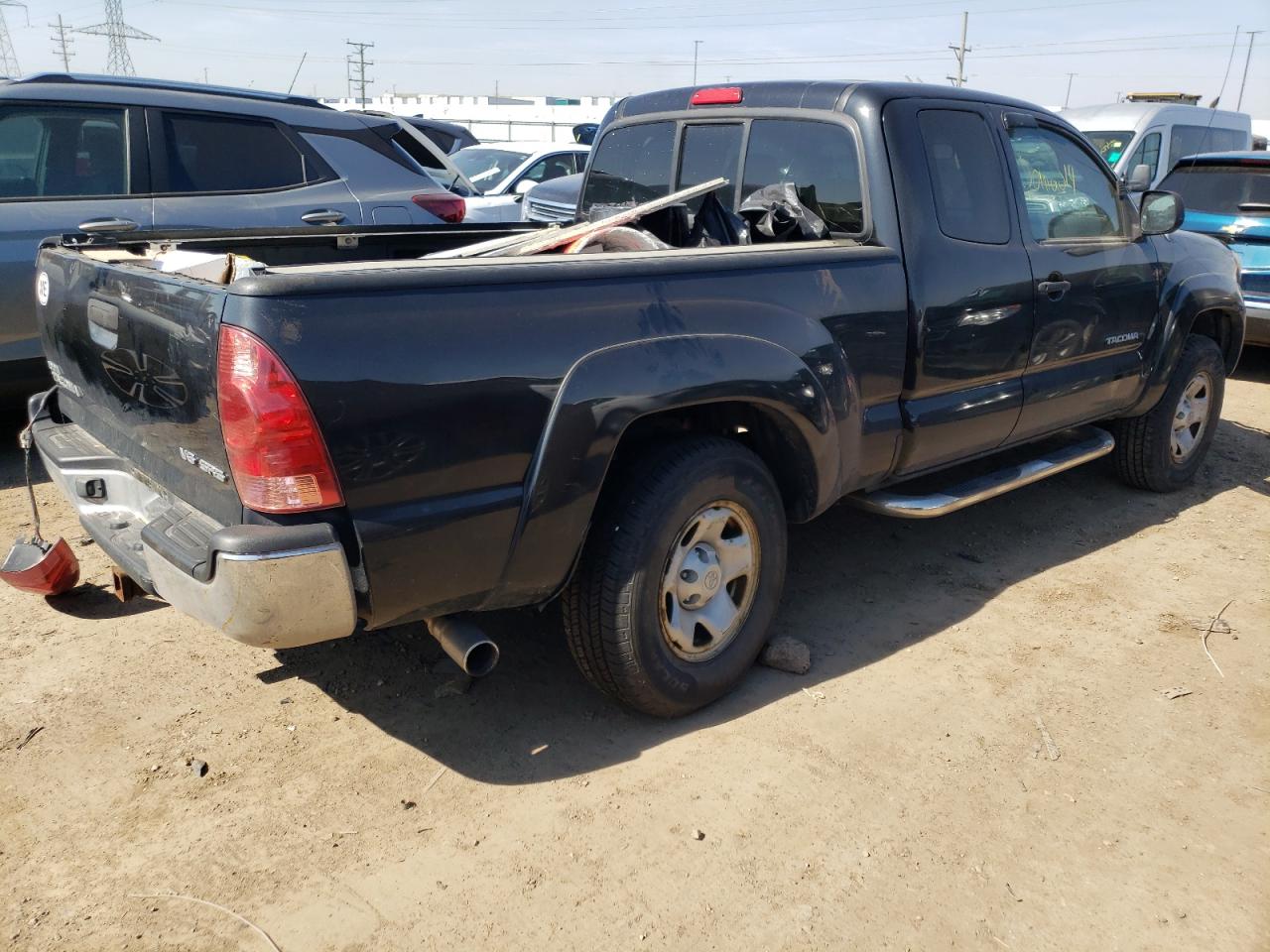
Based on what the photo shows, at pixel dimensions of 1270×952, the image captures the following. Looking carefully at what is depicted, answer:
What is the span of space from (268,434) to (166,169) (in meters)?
3.93

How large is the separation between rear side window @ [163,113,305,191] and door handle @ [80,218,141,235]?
14.8 inches

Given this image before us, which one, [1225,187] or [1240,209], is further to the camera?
[1225,187]

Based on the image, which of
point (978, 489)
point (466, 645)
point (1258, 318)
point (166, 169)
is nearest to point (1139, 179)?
point (978, 489)

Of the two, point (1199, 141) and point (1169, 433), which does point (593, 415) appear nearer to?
point (1169, 433)

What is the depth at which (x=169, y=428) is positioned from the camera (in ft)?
8.86

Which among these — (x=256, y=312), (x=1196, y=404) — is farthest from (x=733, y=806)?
(x=1196, y=404)

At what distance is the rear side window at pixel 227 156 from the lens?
559 cm

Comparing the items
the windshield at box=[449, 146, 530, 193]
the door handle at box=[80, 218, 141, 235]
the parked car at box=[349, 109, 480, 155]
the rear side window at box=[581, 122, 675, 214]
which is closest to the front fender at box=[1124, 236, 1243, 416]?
the rear side window at box=[581, 122, 675, 214]

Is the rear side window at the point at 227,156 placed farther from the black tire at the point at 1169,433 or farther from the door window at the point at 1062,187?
the black tire at the point at 1169,433

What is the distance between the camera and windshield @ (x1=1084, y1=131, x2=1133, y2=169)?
41.9 feet

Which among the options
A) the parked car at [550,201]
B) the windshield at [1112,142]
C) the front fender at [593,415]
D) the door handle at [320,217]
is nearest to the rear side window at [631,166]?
the front fender at [593,415]

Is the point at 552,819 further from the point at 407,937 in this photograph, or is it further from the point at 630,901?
the point at 407,937

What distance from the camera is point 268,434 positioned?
2348 millimetres

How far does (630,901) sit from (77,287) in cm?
239
